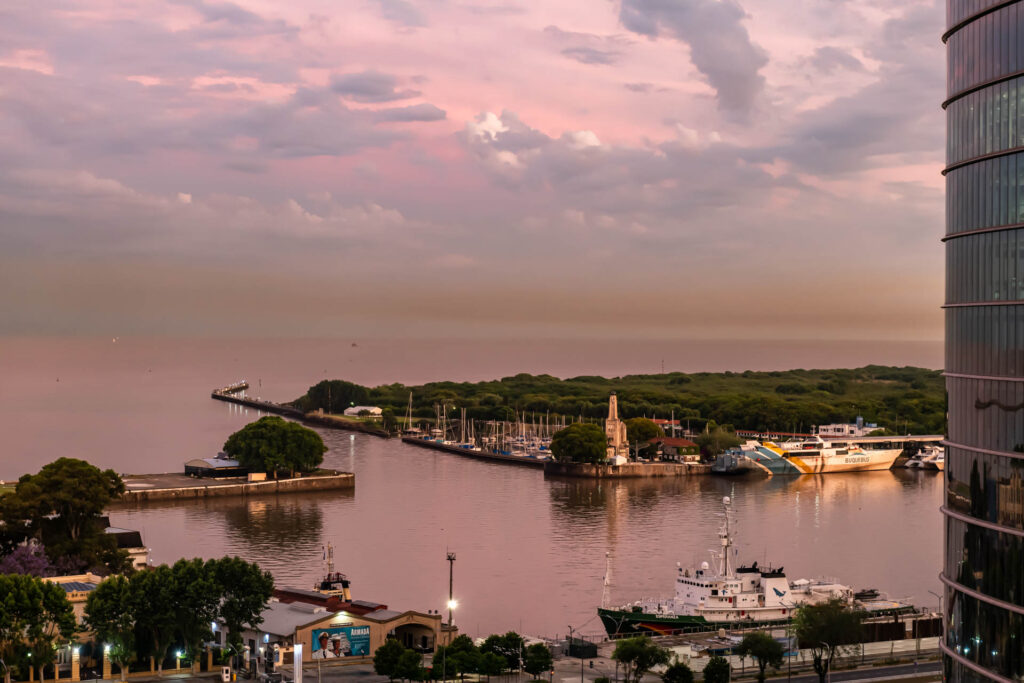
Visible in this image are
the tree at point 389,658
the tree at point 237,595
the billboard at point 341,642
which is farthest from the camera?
the billboard at point 341,642

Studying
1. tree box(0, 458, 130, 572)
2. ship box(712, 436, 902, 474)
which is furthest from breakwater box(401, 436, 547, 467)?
tree box(0, 458, 130, 572)

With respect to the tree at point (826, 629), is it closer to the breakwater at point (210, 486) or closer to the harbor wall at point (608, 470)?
the breakwater at point (210, 486)

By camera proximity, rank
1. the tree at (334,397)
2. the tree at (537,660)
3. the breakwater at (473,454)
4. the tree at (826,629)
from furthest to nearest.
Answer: the tree at (334,397), the breakwater at (473,454), the tree at (826,629), the tree at (537,660)

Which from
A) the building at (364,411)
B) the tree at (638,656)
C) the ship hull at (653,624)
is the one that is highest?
the building at (364,411)

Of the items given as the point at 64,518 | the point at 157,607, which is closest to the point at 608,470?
the point at 64,518

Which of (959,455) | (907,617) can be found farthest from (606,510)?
(959,455)

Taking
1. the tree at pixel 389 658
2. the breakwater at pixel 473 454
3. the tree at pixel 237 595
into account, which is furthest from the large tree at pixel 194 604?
the breakwater at pixel 473 454
